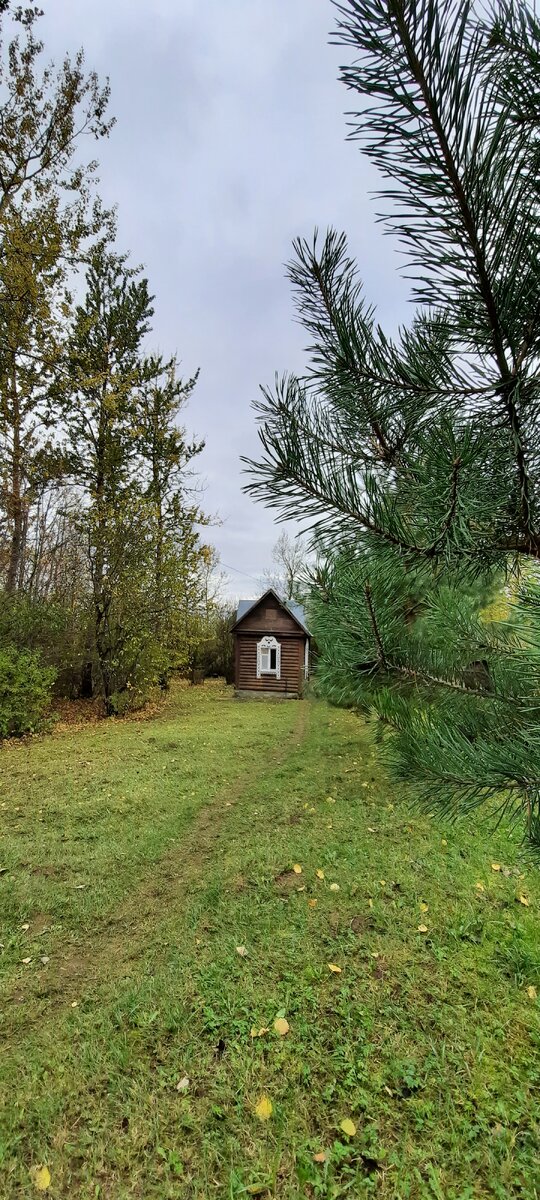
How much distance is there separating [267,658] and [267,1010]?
43.0ft

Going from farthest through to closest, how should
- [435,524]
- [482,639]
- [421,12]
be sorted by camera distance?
[482,639] → [435,524] → [421,12]

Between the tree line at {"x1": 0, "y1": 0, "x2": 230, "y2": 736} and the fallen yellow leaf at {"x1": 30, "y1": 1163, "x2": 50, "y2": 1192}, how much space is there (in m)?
7.35

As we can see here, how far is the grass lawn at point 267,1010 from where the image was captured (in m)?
1.61

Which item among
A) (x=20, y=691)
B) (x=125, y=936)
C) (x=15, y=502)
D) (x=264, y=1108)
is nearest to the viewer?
(x=264, y=1108)

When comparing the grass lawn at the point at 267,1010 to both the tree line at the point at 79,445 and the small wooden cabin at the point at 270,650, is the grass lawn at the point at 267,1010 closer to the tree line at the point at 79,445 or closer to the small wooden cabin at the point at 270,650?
the tree line at the point at 79,445

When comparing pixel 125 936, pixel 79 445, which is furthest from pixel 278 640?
pixel 125 936

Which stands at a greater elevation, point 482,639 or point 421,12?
point 421,12

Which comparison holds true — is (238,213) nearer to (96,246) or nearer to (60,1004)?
(60,1004)

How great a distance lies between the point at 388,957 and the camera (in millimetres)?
2521

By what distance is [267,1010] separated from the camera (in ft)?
7.30

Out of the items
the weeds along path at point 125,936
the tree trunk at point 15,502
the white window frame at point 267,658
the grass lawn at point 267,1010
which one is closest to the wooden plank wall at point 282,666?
the white window frame at point 267,658

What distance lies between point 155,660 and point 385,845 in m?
8.31

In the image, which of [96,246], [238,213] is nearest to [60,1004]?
[238,213]

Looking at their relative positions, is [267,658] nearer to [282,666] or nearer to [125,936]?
[282,666]
